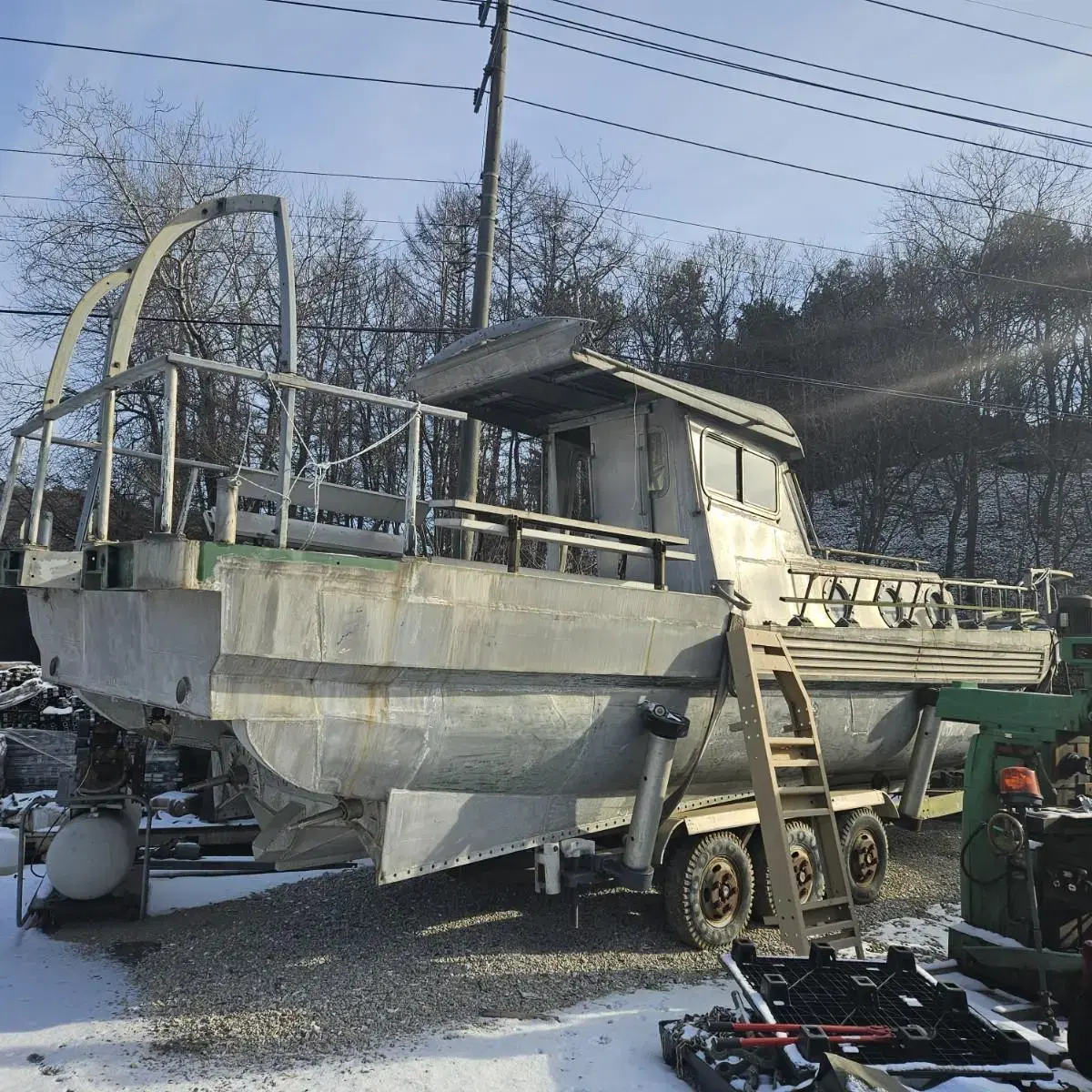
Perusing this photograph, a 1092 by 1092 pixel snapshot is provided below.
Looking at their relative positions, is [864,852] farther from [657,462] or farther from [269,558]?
[269,558]

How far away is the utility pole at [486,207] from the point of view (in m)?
9.04

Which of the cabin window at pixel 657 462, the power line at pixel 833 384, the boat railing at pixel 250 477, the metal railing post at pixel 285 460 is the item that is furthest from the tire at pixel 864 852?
the metal railing post at pixel 285 460

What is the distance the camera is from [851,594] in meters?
7.79

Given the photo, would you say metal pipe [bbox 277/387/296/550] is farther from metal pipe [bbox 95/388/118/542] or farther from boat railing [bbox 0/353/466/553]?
metal pipe [bbox 95/388/118/542]

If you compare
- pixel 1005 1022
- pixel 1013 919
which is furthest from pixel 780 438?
pixel 1005 1022

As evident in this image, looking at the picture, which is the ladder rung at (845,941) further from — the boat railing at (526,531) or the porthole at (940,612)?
the porthole at (940,612)

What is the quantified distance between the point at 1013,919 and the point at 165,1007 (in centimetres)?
474

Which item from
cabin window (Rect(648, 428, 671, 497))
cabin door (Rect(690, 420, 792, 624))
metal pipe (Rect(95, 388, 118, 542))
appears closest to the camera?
metal pipe (Rect(95, 388, 118, 542))

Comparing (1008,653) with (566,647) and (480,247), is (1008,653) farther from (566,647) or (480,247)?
(480,247)

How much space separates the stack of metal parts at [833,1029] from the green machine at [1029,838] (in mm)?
850

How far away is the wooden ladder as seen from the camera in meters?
5.23

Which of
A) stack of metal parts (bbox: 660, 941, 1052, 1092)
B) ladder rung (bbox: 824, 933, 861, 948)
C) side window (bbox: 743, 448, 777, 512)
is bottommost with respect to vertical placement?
ladder rung (bbox: 824, 933, 861, 948)

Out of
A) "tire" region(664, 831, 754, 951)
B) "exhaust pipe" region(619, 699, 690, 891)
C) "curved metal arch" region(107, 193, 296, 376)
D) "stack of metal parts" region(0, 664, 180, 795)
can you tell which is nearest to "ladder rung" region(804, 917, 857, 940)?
"tire" region(664, 831, 754, 951)

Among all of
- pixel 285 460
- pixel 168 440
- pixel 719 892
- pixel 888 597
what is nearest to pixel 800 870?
pixel 719 892
